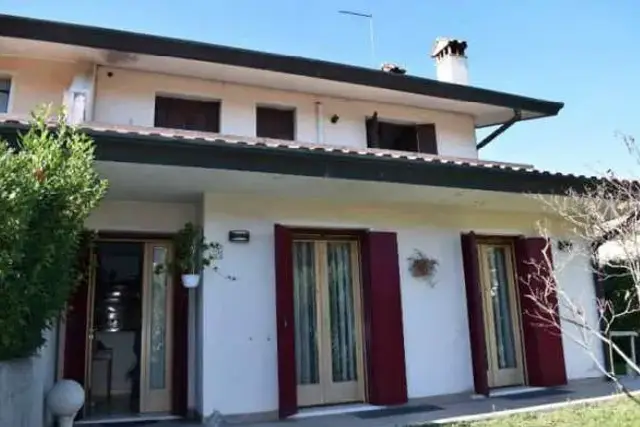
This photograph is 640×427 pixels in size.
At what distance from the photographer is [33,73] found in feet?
33.4

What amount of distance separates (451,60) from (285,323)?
9.34m

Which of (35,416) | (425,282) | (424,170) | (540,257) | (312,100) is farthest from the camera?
(312,100)

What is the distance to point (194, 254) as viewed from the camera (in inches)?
328

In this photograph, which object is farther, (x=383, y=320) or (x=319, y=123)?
(x=319, y=123)

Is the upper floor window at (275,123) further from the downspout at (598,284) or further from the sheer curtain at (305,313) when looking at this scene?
the downspout at (598,284)

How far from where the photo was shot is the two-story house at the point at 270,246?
7.96 meters

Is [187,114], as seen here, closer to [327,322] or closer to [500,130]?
[327,322]

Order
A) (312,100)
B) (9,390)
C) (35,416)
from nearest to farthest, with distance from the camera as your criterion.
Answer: (9,390) → (35,416) → (312,100)

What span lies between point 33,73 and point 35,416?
7018 mm

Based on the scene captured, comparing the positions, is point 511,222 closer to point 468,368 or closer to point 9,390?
point 468,368

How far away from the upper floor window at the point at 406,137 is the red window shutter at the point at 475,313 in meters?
3.25

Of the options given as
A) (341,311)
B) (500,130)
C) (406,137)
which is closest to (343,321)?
(341,311)

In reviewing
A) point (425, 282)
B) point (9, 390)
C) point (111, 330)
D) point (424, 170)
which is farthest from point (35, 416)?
point (425, 282)

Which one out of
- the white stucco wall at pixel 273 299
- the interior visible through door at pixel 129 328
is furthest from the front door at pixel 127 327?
the white stucco wall at pixel 273 299
